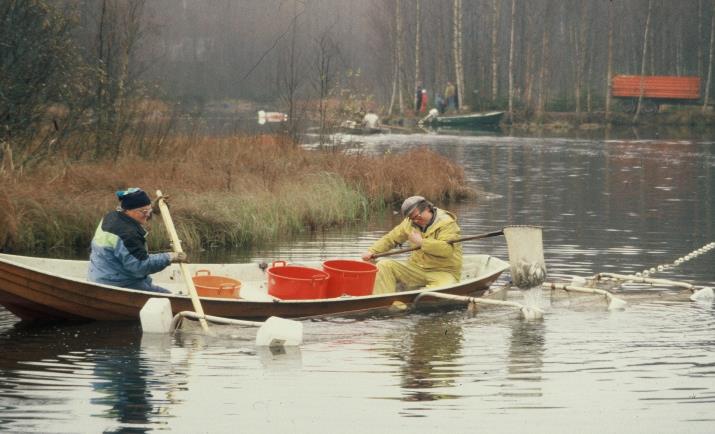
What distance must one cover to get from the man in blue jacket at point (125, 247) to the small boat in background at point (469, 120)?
4916 cm

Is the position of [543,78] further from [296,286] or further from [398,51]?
[296,286]

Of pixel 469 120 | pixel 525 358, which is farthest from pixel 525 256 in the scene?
pixel 469 120

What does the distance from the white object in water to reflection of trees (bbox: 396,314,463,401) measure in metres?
0.97

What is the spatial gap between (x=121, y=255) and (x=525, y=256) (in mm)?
4770

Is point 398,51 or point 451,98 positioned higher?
point 398,51

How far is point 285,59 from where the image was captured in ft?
97.9

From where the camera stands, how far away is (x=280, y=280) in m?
13.1

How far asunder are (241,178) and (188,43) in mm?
63215

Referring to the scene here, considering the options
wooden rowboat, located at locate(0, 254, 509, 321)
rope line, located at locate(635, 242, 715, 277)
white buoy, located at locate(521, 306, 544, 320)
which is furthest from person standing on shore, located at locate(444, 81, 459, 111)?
white buoy, located at locate(521, 306, 544, 320)

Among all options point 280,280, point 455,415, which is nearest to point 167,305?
point 280,280

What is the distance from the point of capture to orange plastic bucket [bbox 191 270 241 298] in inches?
512

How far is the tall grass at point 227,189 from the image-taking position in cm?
1678

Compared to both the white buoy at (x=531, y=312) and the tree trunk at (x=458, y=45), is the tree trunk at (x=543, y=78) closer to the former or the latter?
the tree trunk at (x=458, y=45)

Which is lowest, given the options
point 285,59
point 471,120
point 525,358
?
point 525,358
